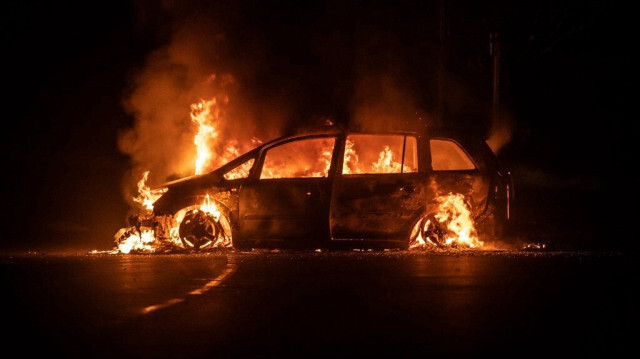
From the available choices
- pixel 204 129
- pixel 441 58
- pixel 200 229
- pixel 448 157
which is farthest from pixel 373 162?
pixel 441 58

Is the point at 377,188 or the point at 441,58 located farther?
the point at 441,58

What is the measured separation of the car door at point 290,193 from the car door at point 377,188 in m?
0.20

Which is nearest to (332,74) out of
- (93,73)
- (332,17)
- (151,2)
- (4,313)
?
(332,17)

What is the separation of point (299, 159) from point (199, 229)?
1.65 metres

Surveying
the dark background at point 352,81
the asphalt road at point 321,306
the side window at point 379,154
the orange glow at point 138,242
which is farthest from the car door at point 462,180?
the dark background at point 352,81

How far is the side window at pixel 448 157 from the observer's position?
34.9ft

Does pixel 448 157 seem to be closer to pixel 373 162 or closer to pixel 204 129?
pixel 373 162

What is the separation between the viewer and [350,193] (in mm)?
10484

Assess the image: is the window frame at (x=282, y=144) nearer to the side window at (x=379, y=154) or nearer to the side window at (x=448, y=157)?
the side window at (x=379, y=154)

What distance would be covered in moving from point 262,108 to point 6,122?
8573mm

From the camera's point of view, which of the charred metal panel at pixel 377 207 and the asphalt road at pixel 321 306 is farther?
the charred metal panel at pixel 377 207

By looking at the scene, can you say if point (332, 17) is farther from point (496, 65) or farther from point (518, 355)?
point (518, 355)

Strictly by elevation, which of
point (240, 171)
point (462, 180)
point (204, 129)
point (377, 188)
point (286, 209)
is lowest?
point (286, 209)

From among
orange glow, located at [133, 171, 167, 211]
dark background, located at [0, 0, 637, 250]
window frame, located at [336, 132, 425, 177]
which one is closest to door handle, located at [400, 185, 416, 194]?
window frame, located at [336, 132, 425, 177]
